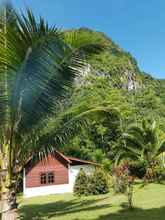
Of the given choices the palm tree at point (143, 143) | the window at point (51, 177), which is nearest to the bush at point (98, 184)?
the palm tree at point (143, 143)

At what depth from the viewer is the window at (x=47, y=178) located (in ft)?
86.0

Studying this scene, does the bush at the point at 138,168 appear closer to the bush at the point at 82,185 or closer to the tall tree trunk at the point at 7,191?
the bush at the point at 82,185

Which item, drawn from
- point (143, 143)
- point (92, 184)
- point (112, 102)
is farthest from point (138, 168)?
point (112, 102)

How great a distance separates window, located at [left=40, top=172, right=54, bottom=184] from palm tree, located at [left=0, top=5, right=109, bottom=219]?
797 inches

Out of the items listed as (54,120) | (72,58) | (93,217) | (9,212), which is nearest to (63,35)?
(72,58)

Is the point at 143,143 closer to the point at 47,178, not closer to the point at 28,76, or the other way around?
the point at 47,178

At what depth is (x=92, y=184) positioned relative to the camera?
2188 cm

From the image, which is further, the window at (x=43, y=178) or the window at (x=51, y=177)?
the window at (x=51, y=177)

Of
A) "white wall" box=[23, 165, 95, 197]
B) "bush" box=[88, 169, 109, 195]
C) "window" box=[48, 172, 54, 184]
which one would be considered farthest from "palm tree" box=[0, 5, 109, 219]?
"window" box=[48, 172, 54, 184]

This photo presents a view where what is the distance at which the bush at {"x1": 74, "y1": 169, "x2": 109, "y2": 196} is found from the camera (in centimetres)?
2167

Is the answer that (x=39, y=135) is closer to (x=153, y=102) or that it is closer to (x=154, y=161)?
(x=154, y=161)

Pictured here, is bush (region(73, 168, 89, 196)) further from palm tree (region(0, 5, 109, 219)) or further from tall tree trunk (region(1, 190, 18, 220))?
tall tree trunk (region(1, 190, 18, 220))

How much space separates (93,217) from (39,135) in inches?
268

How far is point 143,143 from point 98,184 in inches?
208
